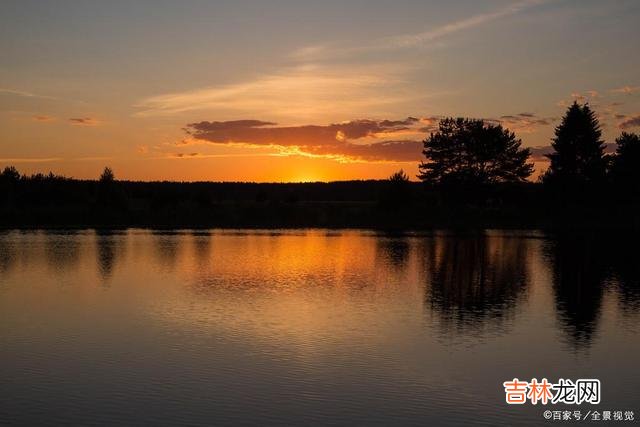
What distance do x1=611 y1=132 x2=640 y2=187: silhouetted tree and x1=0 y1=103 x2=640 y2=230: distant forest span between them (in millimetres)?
136

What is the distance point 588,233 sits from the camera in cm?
7381

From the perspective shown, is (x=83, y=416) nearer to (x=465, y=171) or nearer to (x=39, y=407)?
(x=39, y=407)

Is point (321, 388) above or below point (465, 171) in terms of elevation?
below

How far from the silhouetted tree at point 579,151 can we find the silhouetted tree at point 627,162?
4.65 meters

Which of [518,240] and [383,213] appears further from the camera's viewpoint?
[383,213]

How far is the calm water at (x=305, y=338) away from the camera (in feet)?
48.3

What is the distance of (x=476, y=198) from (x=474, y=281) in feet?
196

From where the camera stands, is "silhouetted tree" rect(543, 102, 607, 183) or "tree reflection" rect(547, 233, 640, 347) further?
"silhouetted tree" rect(543, 102, 607, 183)

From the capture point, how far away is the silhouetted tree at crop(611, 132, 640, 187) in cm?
8950

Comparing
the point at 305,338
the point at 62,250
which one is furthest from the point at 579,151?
the point at 305,338

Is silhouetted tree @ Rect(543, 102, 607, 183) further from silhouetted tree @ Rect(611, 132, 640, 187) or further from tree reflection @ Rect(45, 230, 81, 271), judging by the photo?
tree reflection @ Rect(45, 230, 81, 271)

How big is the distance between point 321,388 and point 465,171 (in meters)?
81.6

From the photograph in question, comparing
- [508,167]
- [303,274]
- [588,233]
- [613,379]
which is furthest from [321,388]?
[508,167]

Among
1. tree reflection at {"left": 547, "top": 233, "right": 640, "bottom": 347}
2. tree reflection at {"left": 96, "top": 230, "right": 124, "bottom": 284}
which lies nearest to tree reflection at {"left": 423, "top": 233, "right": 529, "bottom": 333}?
tree reflection at {"left": 547, "top": 233, "right": 640, "bottom": 347}
